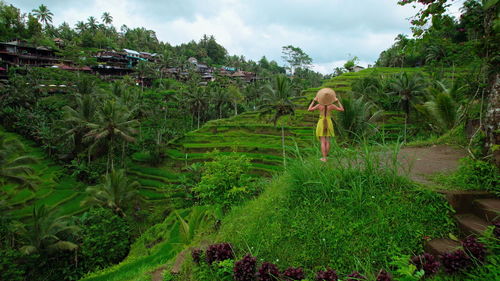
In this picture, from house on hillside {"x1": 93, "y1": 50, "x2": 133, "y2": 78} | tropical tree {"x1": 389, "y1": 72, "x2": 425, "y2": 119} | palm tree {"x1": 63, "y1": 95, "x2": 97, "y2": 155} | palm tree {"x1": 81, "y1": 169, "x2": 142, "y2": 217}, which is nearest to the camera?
palm tree {"x1": 81, "y1": 169, "x2": 142, "y2": 217}

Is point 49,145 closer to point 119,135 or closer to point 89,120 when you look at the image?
point 89,120

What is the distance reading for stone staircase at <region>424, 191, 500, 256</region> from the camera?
2385mm

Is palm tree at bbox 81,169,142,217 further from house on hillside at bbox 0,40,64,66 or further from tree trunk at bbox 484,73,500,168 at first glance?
house on hillside at bbox 0,40,64,66

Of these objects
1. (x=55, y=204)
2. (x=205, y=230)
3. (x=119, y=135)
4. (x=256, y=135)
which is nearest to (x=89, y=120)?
(x=119, y=135)

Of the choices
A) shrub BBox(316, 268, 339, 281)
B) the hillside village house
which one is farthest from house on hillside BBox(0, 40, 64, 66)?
shrub BBox(316, 268, 339, 281)

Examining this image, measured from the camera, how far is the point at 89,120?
23484mm

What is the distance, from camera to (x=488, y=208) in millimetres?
2574

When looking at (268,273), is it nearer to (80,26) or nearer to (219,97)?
(219,97)

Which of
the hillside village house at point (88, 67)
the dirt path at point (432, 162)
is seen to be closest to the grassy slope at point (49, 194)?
the dirt path at point (432, 162)

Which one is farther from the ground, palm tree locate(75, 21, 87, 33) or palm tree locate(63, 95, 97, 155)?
palm tree locate(75, 21, 87, 33)

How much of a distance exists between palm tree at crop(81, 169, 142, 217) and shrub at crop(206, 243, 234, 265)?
15925mm

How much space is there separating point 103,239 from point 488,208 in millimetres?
16183

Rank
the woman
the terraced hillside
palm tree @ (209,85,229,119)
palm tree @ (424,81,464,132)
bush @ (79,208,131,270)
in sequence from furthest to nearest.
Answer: palm tree @ (209,85,229,119)
the terraced hillside
bush @ (79,208,131,270)
palm tree @ (424,81,464,132)
the woman

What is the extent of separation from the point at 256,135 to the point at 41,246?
62.1ft
